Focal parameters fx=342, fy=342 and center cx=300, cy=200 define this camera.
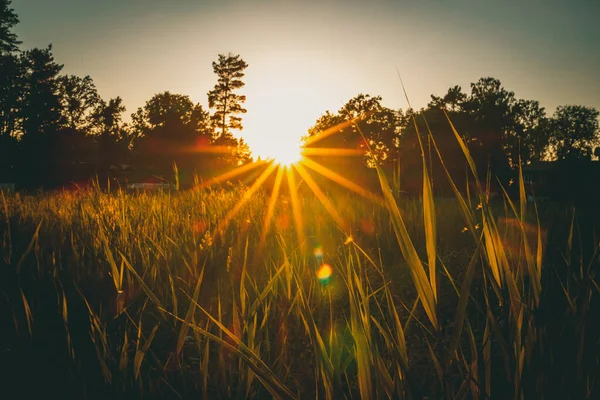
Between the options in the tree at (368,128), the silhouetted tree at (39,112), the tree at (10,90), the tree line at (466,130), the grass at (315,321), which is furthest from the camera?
the tree at (368,128)

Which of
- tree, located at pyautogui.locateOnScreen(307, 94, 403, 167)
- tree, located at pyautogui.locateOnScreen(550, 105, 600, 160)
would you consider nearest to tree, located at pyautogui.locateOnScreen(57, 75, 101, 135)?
tree, located at pyautogui.locateOnScreen(307, 94, 403, 167)

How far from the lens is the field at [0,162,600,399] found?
0.64 meters

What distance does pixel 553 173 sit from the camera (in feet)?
36.8

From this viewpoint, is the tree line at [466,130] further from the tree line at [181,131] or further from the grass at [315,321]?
the grass at [315,321]

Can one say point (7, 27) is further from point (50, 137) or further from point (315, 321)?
point (315, 321)

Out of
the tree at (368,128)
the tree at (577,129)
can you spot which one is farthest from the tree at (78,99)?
the tree at (577,129)

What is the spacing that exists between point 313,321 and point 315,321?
0.96m

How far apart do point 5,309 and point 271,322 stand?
1264 millimetres

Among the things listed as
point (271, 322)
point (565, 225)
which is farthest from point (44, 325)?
point (565, 225)

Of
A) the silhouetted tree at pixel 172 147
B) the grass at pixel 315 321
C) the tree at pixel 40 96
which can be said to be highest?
the tree at pixel 40 96

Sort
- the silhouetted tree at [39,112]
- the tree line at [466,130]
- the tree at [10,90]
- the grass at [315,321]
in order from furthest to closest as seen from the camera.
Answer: the tree at [10,90] < the silhouetted tree at [39,112] < the tree line at [466,130] < the grass at [315,321]

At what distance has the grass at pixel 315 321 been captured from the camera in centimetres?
64

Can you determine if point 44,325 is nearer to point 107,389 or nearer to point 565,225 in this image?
point 107,389

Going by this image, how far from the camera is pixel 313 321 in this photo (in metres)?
0.68
